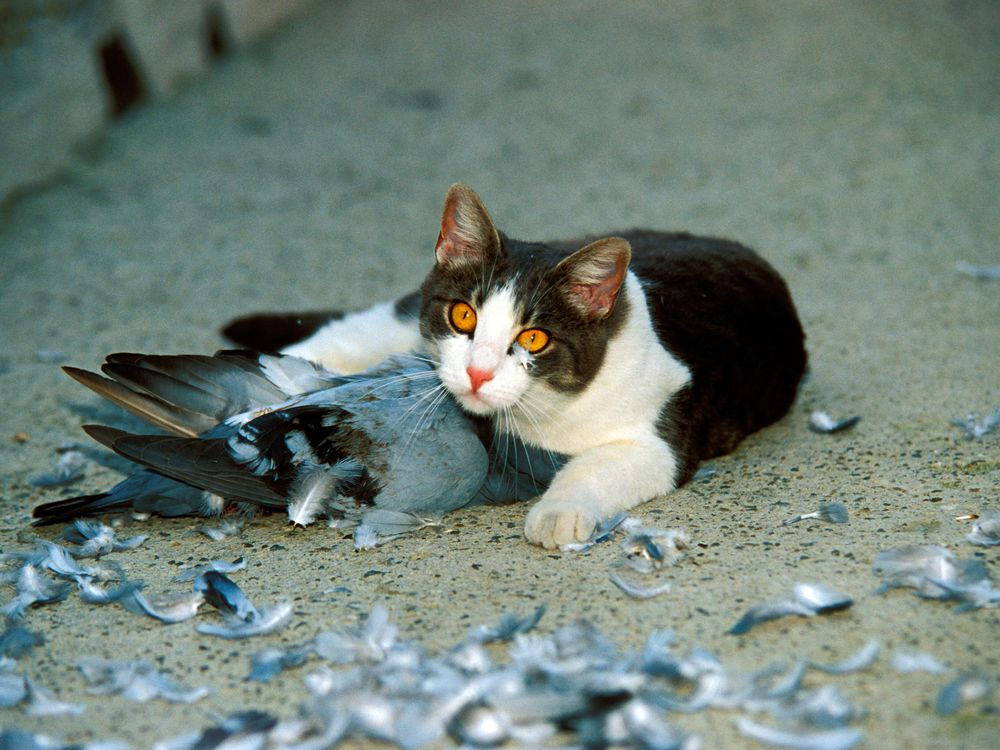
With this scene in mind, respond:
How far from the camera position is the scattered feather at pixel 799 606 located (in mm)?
2178

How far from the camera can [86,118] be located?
5.66 metres

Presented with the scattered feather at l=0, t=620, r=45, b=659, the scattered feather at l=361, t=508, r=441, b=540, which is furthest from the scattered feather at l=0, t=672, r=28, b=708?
the scattered feather at l=361, t=508, r=441, b=540

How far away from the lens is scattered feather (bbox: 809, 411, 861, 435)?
3.17m

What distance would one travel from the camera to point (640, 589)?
2.33 m

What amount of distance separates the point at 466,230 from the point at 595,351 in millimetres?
442

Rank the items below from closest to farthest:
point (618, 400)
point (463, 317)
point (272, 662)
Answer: point (272, 662)
point (463, 317)
point (618, 400)

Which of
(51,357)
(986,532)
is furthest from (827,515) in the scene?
(51,357)

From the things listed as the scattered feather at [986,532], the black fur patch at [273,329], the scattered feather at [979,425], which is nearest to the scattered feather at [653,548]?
the scattered feather at [986,532]

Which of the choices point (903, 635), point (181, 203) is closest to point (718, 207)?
point (181, 203)

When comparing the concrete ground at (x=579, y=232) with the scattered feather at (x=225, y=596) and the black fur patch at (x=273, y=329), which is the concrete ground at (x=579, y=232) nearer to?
the scattered feather at (x=225, y=596)

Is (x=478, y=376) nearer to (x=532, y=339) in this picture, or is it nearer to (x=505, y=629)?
(x=532, y=339)

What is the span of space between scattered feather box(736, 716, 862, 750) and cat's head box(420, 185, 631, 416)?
3.30 ft

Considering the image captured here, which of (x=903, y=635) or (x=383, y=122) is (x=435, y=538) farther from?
(x=383, y=122)

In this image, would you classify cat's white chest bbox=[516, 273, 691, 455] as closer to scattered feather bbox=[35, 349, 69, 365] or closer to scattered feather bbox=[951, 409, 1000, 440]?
scattered feather bbox=[951, 409, 1000, 440]
